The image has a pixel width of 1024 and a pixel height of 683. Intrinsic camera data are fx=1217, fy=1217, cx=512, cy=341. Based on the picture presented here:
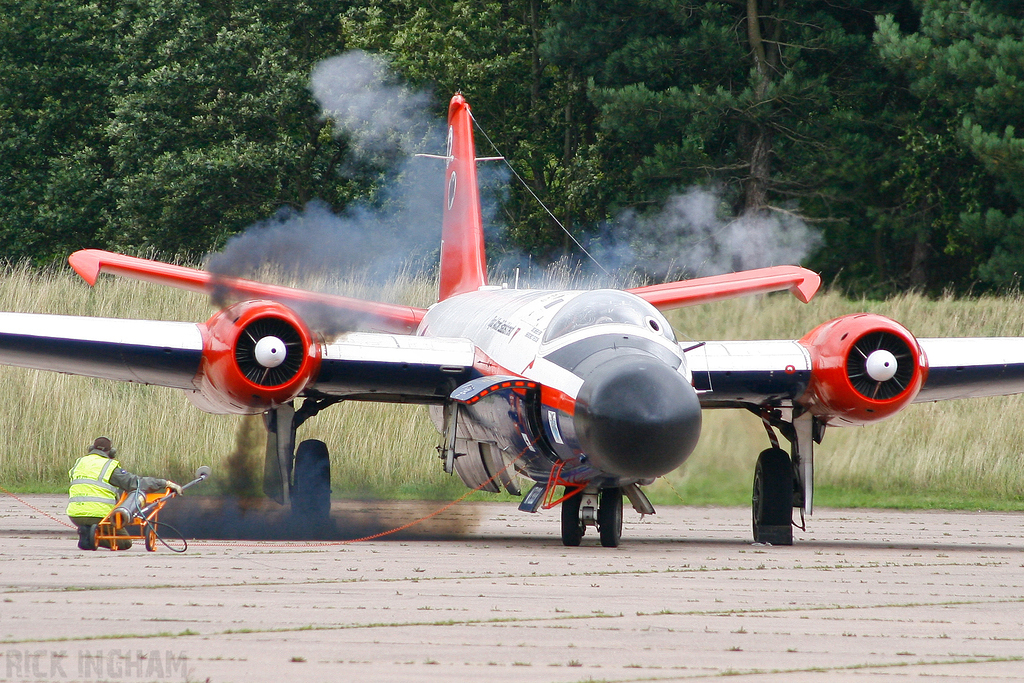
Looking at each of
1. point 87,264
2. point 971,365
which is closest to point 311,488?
point 87,264

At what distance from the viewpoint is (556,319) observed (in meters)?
10.7

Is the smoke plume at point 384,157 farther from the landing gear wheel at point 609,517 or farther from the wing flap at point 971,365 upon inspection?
the landing gear wheel at point 609,517

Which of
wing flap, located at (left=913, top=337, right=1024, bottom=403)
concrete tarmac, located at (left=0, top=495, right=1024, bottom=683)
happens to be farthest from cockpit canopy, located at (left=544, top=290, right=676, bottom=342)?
wing flap, located at (left=913, top=337, right=1024, bottom=403)

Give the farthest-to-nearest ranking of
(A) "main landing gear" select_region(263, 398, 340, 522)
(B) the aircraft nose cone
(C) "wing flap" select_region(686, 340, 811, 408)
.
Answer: (A) "main landing gear" select_region(263, 398, 340, 522) → (C) "wing flap" select_region(686, 340, 811, 408) → (B) the aircraft nose cone

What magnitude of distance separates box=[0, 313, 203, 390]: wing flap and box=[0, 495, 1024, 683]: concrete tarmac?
173 cm

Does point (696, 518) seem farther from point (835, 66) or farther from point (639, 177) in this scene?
point (835, 66)

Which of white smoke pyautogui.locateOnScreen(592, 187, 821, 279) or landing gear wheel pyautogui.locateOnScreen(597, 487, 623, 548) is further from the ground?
white smoke pyautogui.locateOnScreen(592, 187, 821, 279)

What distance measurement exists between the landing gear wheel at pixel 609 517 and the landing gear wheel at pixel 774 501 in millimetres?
1918

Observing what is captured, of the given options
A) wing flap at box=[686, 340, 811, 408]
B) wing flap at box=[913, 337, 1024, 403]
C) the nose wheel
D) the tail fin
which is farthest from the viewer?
the tail fin

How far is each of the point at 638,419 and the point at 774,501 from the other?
3964mm

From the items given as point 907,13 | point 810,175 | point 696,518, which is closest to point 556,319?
point 696,518

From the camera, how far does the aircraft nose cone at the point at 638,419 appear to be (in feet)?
29.8

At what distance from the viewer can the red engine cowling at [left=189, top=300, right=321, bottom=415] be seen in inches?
458

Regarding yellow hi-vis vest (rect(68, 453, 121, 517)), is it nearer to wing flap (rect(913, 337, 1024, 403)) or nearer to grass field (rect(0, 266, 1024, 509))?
grass field (rect(0, 266, 1024, 509))
